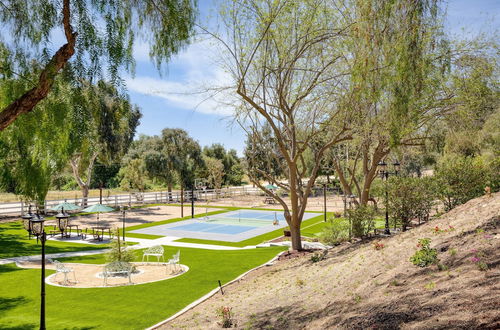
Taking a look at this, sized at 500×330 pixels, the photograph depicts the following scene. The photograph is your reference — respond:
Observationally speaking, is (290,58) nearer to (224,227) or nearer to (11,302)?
(11,302)

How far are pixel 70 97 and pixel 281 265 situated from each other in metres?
10.1

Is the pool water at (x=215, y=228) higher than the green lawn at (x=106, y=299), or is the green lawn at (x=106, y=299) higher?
the pool water at (x=215, y=228)

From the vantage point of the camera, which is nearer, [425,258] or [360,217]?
[425,258]

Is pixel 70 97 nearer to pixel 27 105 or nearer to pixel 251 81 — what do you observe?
pixel 27 105

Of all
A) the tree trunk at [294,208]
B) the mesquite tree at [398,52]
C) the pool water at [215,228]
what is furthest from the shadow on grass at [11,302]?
the pool water at [215,228]

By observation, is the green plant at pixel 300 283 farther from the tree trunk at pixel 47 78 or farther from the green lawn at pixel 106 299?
the tree trunk at pixel 47 78

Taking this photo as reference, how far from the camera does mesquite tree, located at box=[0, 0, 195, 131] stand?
23.2ft

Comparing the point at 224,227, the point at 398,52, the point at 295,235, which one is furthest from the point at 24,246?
the point at 398,52

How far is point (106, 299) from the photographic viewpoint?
480 inches

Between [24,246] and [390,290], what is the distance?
66.0ft

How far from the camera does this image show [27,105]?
707 cm

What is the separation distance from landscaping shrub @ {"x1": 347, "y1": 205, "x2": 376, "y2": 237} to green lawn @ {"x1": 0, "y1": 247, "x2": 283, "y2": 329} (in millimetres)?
4192

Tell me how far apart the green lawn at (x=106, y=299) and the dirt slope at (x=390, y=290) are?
44.4 inches

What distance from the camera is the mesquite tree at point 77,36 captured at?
7059 mm
